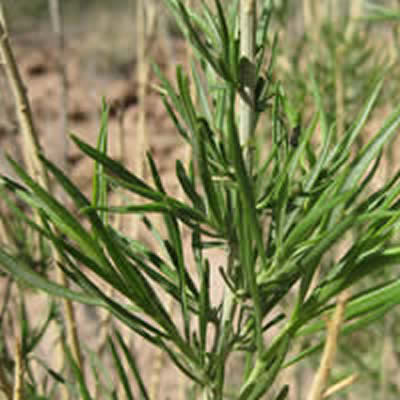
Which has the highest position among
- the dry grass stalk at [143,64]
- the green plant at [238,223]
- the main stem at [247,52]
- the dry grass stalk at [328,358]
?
the dry grass stalk at [143,64]

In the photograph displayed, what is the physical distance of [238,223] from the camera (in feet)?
0.71

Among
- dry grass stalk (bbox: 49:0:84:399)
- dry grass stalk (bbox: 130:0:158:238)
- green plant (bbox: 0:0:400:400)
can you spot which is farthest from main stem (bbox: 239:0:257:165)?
dry grass stalk (bbox: 130:0:158:238)

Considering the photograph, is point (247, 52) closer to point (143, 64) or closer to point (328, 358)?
point (328, 358)

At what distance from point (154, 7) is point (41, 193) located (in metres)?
0.39

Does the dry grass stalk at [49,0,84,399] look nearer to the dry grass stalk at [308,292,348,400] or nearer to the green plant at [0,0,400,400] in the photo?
the green plant at [0,0,400,400]

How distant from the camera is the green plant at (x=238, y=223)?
0.21 metres

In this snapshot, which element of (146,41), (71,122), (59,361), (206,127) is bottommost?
(59,361)

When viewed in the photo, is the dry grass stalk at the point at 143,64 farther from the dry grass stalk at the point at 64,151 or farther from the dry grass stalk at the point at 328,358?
the dry grass stalk at the point at 328,358

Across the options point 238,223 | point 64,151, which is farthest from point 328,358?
point 64,151

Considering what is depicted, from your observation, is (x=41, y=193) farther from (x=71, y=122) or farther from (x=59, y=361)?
(x=71, y=122)

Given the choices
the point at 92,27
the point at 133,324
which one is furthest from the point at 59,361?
the point at 92,27

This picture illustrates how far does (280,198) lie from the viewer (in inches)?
9.3

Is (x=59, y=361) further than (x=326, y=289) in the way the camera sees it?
Yes

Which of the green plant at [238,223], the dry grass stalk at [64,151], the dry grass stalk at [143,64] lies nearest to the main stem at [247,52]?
the green plant at [238,223]
